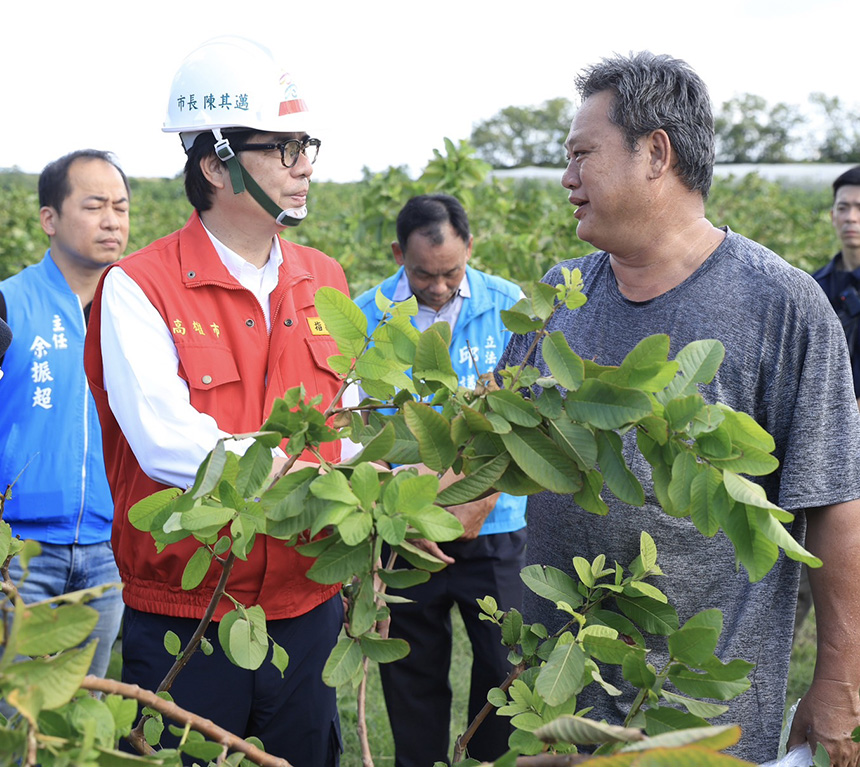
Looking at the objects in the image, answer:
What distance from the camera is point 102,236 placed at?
10.5ft

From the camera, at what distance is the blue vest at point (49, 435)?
288cm

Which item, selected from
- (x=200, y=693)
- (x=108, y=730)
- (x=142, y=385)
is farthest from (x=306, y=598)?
(x=108, y=730)

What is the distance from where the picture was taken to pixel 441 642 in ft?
11.2

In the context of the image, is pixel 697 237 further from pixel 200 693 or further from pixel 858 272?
pixel 858 272

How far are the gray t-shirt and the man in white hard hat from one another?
27.0 inches

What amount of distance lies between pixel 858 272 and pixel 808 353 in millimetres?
3107

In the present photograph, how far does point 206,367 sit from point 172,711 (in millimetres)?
1105

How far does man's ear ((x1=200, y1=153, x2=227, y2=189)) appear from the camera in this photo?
2242 mm

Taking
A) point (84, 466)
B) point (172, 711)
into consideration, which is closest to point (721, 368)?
point (172, 711)

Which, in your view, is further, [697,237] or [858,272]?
[858,272]

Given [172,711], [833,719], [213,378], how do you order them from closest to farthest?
[172,711], [833,719], [213,378]

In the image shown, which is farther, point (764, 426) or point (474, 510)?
point (474, 510)

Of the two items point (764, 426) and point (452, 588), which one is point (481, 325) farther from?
point (764, 426)

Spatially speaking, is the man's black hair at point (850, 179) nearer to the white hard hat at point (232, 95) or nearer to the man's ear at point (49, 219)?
the white hard hat at point (232, 95)
